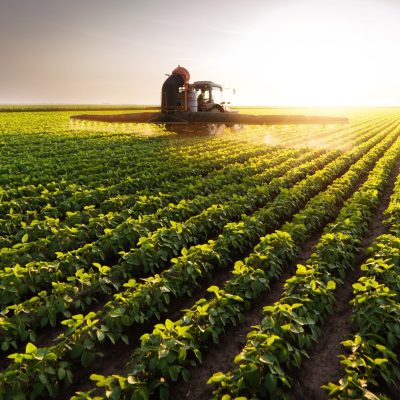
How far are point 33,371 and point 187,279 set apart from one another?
7.85 ft

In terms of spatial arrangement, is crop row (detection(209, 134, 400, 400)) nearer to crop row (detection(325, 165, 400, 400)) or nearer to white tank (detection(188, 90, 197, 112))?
crop row (detection(325, 165, 400, 400))

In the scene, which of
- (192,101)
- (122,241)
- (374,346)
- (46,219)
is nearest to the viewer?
(374,346)

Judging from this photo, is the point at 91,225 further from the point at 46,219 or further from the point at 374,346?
the point at 374,346

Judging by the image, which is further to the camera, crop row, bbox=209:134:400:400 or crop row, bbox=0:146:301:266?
crop row, bbox=0:146:301:266

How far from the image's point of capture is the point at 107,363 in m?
4.12

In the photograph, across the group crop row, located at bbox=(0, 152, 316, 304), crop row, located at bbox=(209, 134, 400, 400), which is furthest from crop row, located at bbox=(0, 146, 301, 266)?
crop row, located at bbox=(209, 134, 400, 400)

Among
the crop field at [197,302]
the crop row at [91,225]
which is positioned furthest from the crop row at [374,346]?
the crop row at [91,225]

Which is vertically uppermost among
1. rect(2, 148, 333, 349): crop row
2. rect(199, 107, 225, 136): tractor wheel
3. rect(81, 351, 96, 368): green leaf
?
rect(199, 107, 225, 136): tractor wheel

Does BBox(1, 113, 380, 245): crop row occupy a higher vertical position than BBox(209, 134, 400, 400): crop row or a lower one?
higher

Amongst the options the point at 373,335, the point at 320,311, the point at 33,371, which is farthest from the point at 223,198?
the point at 33,371

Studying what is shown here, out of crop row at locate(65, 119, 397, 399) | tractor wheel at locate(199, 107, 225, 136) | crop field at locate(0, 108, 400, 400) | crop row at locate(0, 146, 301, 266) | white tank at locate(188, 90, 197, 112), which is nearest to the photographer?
crop row at locate(65, 119, 397, 399)

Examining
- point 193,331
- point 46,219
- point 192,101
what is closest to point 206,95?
point 192,101

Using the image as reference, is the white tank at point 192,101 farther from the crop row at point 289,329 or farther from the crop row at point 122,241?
the crop row at point 289,329

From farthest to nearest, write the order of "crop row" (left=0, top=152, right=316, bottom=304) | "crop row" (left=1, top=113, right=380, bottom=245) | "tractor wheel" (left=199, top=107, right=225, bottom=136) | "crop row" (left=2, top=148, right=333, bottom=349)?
1. "tractor wheel" (left=199, top=107, right=225, bottom=136)
2. "crop row" (left=1, top=113, right=380, bottom=245)
3. "crop row" (left=0, top=152, right=316, bottom=304)
4. "crop row" (left=2, top=148, right=333, bottom=349)
